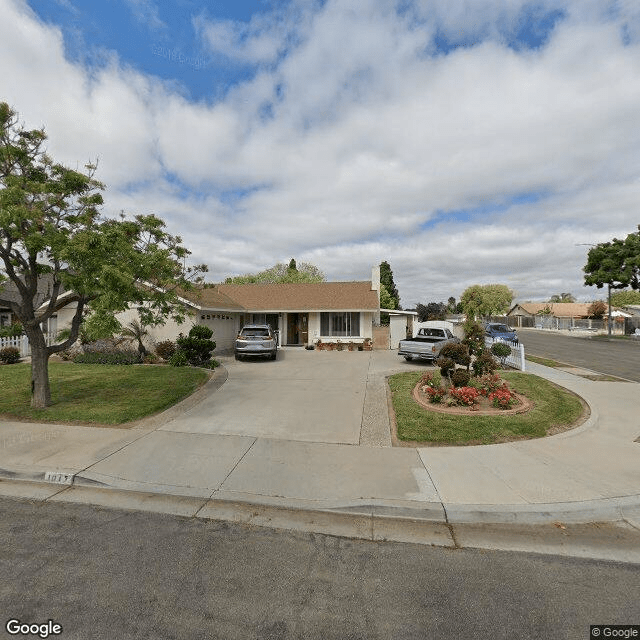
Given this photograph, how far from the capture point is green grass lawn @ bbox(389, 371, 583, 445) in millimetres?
6324

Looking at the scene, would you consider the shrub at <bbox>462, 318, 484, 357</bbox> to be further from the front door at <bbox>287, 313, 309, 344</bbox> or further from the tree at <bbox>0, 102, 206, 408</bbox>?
the front door at <bbox>287, 313, 309, 344</bbox>

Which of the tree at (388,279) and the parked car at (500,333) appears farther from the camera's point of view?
the tree at (388,279)

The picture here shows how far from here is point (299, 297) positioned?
77.1 feet

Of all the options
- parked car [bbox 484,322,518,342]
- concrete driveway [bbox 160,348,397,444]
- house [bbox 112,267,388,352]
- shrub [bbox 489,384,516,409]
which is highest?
house [bbox 112,267,388,352]

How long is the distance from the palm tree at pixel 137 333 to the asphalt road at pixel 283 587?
41.7 ft

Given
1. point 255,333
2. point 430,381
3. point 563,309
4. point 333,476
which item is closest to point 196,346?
point 255,333

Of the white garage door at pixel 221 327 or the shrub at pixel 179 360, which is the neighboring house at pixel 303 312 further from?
the shrub at pixel 179 360

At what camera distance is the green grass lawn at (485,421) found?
20.7 ft

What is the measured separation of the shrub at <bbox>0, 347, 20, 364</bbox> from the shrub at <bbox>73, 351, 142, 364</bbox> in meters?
2.57

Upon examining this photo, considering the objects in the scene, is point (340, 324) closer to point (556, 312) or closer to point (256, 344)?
point (256, 344)

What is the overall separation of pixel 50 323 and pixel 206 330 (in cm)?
1114

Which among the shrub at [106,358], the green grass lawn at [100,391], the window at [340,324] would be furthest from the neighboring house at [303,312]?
the green grass lawn at [100,391]

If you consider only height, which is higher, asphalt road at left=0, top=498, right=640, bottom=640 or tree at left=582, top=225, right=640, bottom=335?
tree at left=582, top=225, right=640, bottom=335

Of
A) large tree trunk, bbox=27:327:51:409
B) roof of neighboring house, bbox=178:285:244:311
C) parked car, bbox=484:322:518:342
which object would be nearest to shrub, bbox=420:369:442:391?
large tree trunk, bbox=27:327:51:409
